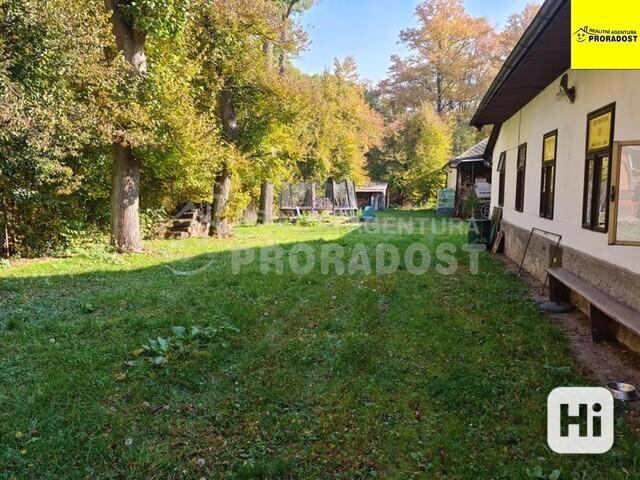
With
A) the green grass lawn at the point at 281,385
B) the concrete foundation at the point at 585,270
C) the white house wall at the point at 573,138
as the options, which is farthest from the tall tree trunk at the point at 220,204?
the concrete foundation at the point at 585,270

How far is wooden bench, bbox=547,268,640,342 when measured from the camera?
3734 mm

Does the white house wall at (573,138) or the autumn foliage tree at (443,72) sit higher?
the autumn foliage tree at (443,72)

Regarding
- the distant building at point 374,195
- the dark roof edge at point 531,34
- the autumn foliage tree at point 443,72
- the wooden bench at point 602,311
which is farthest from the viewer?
the autumn foliage tree at point 443,72

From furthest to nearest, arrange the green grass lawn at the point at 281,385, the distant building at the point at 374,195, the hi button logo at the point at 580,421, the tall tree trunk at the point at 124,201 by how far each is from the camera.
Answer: the distant building at the point at 374,195, the tall tree trunk at the point at 124,201, the hi button logo at the point at 580,421, the green grass lawn at the point at 281,385

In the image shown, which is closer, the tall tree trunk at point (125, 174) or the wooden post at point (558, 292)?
the wooden post at point (558, 292)

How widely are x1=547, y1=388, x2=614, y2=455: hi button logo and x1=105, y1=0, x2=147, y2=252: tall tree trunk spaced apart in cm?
841

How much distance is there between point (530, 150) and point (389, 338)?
19.3 ft

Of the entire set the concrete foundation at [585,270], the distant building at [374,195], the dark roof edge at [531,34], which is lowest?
the concrete foundation at [585,270]

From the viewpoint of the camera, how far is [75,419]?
2.96 m

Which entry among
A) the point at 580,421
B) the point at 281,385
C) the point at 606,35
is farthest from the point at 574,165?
the point at 281,385

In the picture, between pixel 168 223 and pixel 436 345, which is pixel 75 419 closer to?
pixel 436 345

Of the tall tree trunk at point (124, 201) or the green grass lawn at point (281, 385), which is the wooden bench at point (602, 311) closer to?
the green grass lawn at point (281, 385)

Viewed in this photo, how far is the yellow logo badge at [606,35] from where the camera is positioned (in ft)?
9.77

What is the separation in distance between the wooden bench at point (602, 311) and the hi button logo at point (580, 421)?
0.62 meters
